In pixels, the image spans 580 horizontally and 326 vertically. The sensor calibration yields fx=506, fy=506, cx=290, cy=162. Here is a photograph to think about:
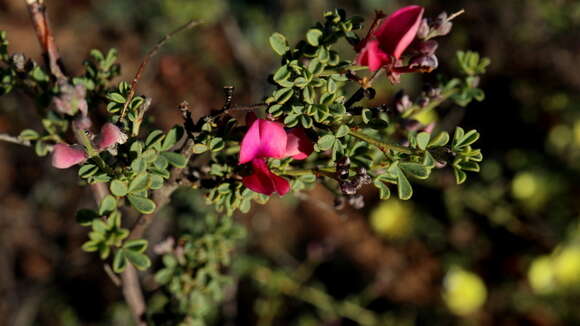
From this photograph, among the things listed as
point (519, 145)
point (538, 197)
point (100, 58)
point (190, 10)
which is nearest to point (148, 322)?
point (100, 58)

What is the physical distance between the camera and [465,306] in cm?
279

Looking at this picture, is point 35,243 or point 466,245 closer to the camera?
point 35,243

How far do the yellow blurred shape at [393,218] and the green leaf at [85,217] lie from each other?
231 centimetres

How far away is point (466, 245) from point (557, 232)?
1.67 feet

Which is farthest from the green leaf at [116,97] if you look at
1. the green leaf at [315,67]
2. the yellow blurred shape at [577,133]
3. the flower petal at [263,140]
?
the yellow blurred shape at [577,133]

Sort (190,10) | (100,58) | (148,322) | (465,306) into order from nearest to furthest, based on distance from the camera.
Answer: (100,58), (148,322), (465,306), (190,10)

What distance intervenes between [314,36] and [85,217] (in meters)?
0.54

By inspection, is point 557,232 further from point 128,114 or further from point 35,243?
point 35,243

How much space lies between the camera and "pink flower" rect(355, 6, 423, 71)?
0.84 meters

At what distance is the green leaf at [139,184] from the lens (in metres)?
0.84

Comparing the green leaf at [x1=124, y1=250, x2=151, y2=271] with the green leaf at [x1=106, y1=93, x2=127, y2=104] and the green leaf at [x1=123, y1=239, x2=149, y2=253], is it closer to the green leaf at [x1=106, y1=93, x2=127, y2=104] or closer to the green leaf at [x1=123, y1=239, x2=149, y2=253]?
the green leaf at [x1=123, y1=239, x2=149, y2=253]

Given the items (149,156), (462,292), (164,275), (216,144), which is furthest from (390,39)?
(462,292)

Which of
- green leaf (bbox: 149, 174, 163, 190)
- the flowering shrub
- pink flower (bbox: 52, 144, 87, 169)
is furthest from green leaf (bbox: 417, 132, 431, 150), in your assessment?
pink flower (bbox: 52, 144, 87, 169)

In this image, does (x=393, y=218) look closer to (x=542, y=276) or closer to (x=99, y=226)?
(x=542, y=276)
